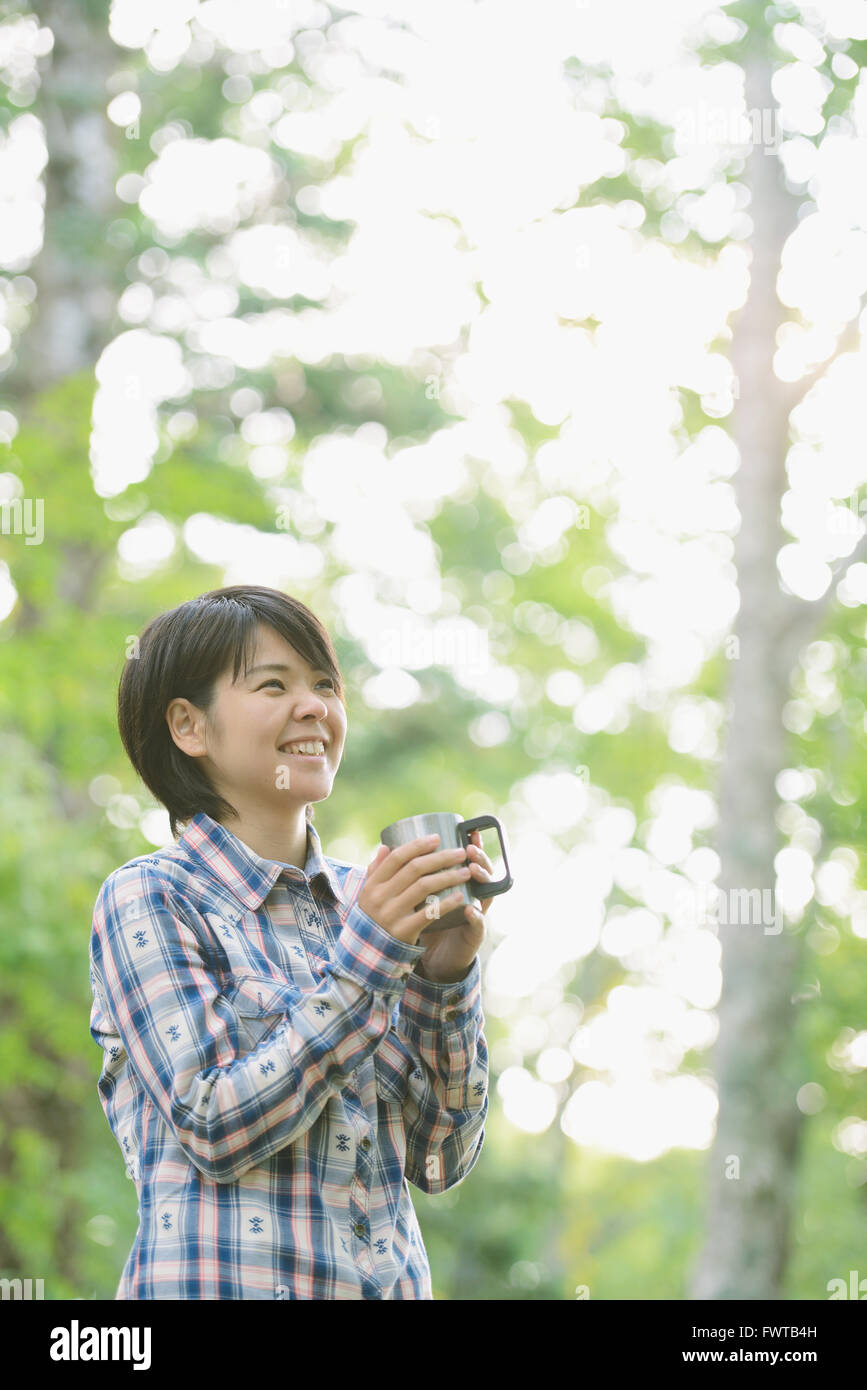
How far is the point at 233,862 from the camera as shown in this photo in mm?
1783

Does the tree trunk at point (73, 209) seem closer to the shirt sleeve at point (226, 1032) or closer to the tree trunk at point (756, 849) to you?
the tree trunk at point (756, 849)

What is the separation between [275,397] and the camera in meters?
10.4

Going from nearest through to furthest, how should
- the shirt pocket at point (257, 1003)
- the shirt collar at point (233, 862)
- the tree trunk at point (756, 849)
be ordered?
the shirt pocket at point (257, 1003), the shirt collar at point (233, 862), the tree trunk at point (756, 849)

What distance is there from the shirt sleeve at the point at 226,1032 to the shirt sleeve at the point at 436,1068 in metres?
0.20

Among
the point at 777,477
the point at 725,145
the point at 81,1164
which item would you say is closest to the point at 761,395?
the point at 777,477

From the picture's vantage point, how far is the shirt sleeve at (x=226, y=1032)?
1504 millimetres

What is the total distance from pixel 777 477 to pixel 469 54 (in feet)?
11.6

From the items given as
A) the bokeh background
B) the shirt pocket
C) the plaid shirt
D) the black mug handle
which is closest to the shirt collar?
the plaid shirt

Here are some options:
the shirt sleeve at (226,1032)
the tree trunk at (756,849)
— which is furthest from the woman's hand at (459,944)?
the tree trunk at (756,849)

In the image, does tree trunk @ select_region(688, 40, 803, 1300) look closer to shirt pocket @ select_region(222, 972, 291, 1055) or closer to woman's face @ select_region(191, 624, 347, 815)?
woman's face @ select_region(191, 624, 347, 815)

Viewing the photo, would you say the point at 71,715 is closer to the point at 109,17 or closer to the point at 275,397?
the point at 109,17

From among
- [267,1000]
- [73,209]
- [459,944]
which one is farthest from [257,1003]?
[73,209]

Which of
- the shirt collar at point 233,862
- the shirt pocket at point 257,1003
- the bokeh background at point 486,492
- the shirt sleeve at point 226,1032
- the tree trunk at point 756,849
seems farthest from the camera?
the tree trunk at point 756,849

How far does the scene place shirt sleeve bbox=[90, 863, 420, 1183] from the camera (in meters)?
1.50
